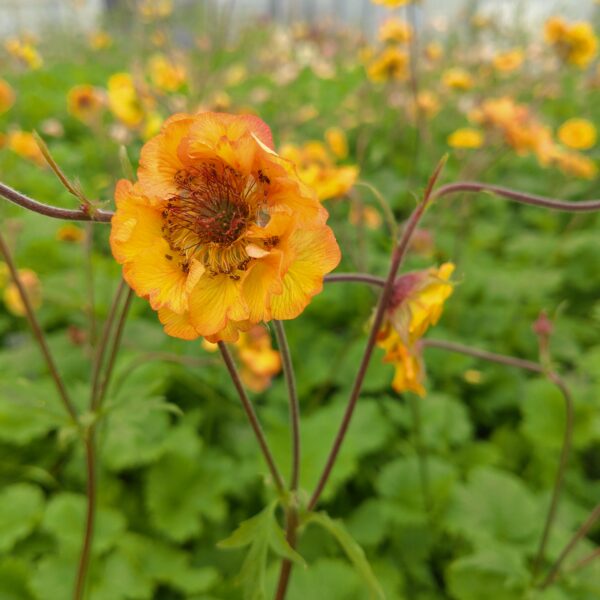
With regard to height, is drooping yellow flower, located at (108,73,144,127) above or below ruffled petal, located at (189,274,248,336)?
below

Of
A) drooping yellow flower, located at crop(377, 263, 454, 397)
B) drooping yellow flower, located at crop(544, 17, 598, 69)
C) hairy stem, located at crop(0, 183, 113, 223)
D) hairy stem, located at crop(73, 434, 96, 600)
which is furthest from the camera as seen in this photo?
drooping yellow flower, located at crop(544, 17, 598, 69)

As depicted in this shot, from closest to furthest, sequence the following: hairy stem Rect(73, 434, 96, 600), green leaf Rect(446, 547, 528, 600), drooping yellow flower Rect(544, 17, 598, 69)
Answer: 1. hairy stem Rect(73, 434, 96, 600)
2. green leaf Rect(446, 547, 528, 600)
3. drooping yellow flower Rect(544, 17, 598, 69)

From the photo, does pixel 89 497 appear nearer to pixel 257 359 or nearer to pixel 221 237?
pixel 221 237

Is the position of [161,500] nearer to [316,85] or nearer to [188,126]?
[188,126]

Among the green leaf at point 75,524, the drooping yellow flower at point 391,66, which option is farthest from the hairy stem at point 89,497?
the drooping yellow flower at point 391,66

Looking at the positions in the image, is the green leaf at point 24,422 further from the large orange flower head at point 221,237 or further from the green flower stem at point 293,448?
the large orange flower head at point 221,237

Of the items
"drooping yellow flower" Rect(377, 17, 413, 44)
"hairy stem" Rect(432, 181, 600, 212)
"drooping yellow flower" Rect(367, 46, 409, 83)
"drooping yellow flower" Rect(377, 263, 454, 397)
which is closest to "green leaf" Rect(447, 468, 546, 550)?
"drooping yellow flower" Rect(377, 263, 454, 397)

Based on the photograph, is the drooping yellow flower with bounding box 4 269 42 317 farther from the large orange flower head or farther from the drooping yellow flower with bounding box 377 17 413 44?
the drooping yellow flower with bounding box 377 17 413 44
